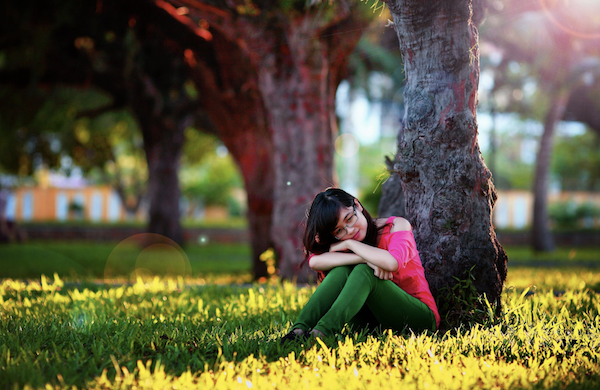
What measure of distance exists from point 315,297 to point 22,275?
7.66 metres

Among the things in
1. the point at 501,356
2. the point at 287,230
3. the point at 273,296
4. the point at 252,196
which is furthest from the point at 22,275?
the point at 501,356

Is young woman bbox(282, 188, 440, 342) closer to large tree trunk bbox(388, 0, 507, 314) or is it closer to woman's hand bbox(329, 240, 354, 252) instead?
woman's hand bbox(329, 240, 354, 252)

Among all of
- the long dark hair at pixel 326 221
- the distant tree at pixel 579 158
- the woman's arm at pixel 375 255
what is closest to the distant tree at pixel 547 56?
the distant tree at pixel 579 158

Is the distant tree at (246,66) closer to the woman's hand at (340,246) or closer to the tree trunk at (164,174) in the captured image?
the tree trunk at (164,174)

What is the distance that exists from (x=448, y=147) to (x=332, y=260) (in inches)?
48.5

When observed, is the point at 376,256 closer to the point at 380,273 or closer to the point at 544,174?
the point at 380,273

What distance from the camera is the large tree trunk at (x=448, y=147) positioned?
151 inches

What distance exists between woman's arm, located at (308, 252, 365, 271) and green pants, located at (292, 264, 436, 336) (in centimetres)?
5

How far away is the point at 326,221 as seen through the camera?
3551 millimetres

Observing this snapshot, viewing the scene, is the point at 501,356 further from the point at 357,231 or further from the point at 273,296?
the point at 273,296

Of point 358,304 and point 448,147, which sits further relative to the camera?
point 448,147

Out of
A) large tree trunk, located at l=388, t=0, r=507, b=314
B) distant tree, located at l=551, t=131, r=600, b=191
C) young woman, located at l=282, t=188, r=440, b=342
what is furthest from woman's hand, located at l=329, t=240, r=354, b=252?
distant tree, located at l=551, t=131, r=600, b=191

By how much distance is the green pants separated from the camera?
3270 mm

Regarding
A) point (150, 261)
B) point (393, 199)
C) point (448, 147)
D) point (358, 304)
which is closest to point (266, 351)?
point (358, 304)
